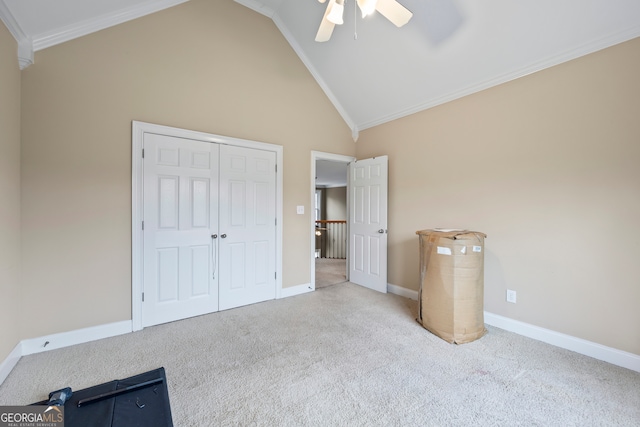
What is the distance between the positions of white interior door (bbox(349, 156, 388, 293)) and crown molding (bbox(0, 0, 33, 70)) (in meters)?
3.74

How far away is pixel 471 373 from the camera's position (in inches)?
80.3

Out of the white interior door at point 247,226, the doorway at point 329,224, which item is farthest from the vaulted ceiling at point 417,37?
the white interior door at point 247,226

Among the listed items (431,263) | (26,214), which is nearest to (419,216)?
(431,263)

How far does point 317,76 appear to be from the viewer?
404 centimetres

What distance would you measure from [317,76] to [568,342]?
14.1ft

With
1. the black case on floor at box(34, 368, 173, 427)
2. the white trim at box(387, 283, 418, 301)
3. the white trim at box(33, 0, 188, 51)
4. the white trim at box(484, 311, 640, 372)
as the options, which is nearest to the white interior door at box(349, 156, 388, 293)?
the white trim at box(387, 283, 418, 301)

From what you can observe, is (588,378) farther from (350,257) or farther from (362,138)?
(362,138)

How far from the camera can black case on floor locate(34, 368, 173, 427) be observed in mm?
1440

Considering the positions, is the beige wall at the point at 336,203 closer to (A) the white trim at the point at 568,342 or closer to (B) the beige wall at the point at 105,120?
(B) the beige wall at the point at 105,120

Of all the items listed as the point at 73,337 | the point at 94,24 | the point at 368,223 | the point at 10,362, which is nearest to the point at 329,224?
the point at 368,223

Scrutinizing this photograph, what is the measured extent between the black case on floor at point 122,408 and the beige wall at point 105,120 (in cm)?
113

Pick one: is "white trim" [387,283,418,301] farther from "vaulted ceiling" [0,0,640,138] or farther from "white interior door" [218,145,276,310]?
"vaulted ceiling" [0,0,640,138]

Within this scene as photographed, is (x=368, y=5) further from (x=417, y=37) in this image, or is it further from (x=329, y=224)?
(x=329, y=224)

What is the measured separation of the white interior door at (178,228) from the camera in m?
2.81
